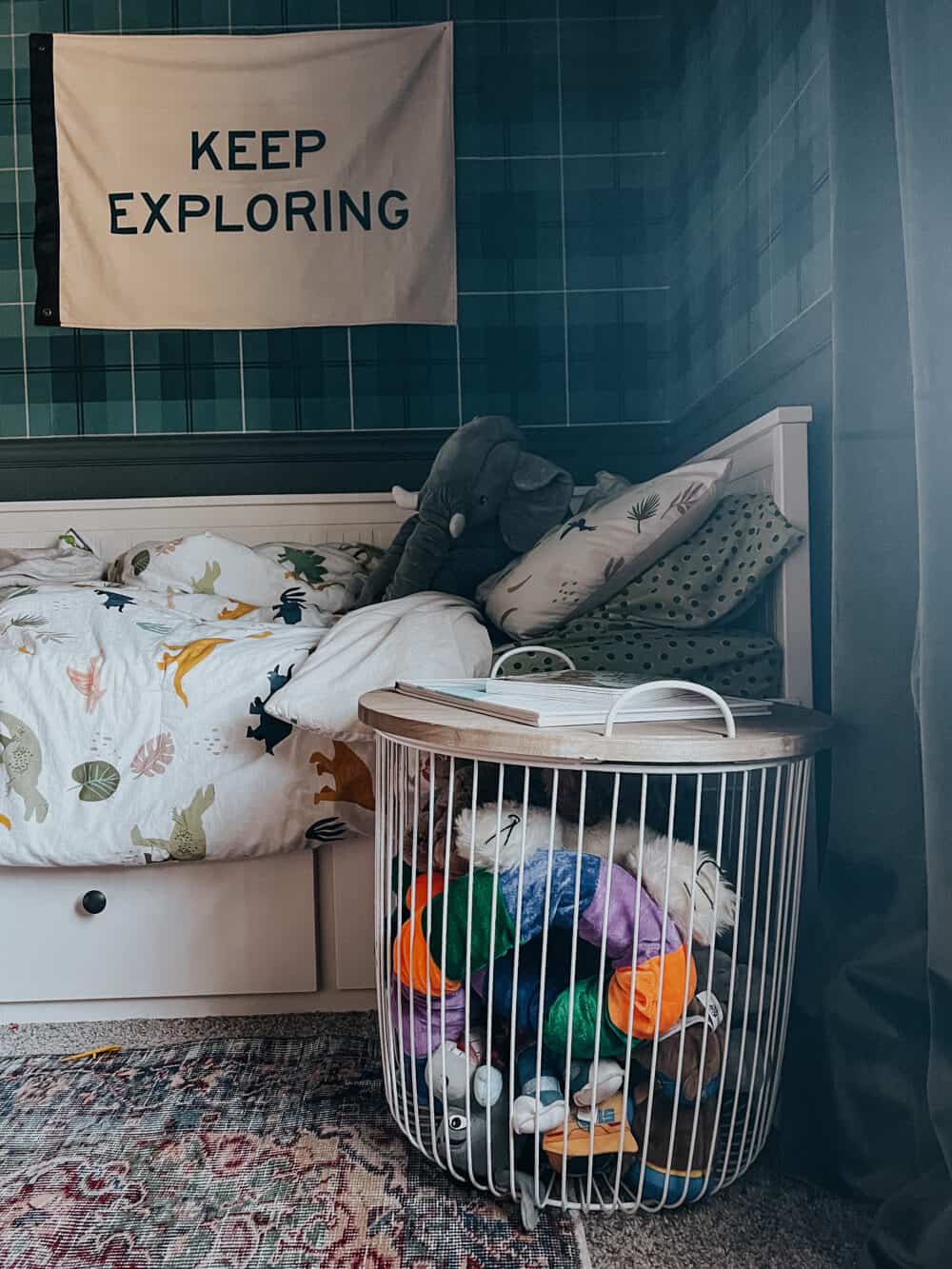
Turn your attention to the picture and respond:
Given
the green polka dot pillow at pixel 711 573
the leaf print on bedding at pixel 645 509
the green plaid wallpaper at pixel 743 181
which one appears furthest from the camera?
the green plaid wallpaper at pixel 743 181

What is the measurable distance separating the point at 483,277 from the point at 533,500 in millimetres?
1016

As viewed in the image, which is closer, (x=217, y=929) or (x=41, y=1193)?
(x=41, y=1193)

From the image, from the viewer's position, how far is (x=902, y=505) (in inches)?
37.9

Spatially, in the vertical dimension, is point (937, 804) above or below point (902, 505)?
below

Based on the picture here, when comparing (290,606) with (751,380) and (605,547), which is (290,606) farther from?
(751,380)

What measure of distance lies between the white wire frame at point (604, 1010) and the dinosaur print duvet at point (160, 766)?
0.32 m

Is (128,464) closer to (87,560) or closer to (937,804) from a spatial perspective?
(87,560)

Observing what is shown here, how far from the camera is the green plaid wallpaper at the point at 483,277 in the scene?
7.72 ft

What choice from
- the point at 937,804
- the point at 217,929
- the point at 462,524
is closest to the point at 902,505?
the point at 937,804

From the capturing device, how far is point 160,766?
1346 millimetres

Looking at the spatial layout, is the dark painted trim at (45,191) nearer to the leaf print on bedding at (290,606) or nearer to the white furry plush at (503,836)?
the leaf print on bedding at (290,606)

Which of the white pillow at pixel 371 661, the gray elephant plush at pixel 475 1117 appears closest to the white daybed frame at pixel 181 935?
the white pillow at pixel 371 661

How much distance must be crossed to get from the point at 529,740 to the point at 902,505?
0.46 meters

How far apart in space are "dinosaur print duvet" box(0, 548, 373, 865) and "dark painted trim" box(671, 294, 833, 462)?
2.78 ft
